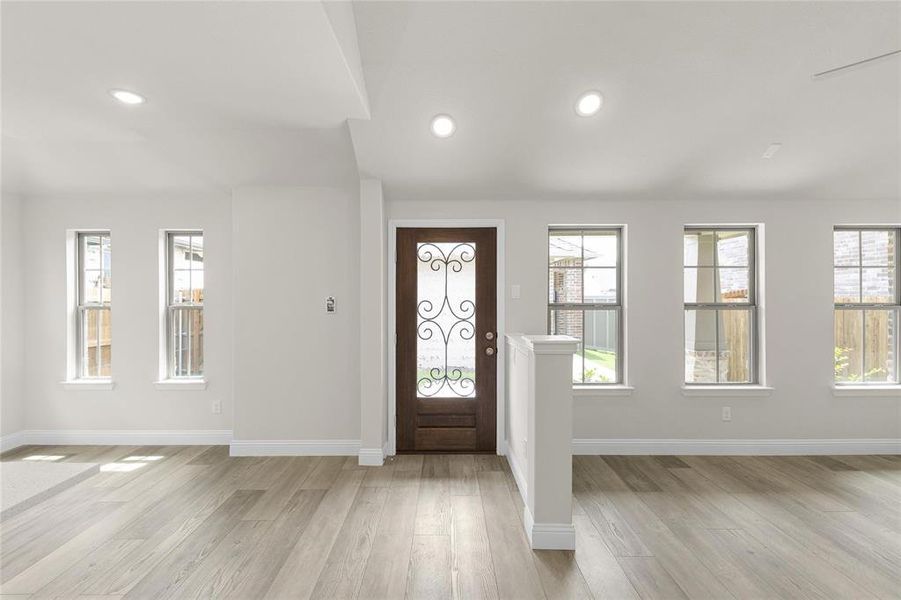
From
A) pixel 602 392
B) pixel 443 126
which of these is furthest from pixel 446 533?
pixel 443 126

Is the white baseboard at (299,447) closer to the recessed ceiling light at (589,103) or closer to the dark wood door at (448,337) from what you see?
the dark wood door at (448,337)

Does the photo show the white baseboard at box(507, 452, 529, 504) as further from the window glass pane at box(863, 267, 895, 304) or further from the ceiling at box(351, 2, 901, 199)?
the window glass pane at box(863, 267, 895, 304)

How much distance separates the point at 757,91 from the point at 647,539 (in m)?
2.92

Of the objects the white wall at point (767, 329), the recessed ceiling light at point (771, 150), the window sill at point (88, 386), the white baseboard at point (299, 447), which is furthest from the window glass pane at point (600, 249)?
the window sill at point (88, 386)

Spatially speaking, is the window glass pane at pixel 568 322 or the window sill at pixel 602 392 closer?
the window sill at pixel 602 392

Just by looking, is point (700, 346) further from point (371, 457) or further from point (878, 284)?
point (371, 457)

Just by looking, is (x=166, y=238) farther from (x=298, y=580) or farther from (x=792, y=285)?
(x=792, y=285)

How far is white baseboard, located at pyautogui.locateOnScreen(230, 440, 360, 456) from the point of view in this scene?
4211 mm

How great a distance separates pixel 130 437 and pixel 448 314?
326 cm

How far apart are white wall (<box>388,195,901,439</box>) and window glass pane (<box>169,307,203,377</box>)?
2.53 m

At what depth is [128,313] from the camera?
176 inches

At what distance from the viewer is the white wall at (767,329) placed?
423 centimetres

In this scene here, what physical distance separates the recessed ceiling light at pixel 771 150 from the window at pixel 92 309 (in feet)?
19.5

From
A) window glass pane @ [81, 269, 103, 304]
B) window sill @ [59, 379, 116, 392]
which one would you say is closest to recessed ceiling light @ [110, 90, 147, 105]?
window glass pane @ [81, 269, 103, 304]
